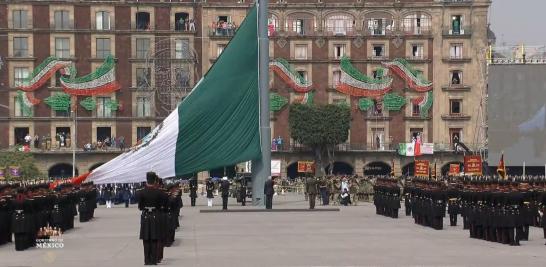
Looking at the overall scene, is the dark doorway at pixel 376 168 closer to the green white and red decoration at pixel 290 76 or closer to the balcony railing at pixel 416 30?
the green white and red decoration at pixel 290 76

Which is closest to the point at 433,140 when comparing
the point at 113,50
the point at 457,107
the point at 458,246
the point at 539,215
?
the point at 457,107

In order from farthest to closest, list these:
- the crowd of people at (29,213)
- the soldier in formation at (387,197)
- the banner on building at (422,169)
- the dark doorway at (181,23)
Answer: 1. the dark doorway at (181,23)
2. the banner on building at (422,169)
3. the soldier in formation at (387,197)
4. the crowd of people at (29,213)

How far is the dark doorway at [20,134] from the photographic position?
324ft

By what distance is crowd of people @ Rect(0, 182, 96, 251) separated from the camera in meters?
27.4

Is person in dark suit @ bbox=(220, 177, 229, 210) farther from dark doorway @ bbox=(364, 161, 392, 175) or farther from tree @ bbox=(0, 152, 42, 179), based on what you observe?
dark doorway @ bbox=(364, 161, 392, 175)

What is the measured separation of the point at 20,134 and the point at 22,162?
10.6 m

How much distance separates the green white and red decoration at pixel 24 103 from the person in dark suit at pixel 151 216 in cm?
7772

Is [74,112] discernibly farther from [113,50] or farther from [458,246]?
[458,246]

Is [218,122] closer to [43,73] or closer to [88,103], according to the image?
[43,73]

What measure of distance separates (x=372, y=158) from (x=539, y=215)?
2591 inches

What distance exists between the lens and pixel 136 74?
9938 centimetres

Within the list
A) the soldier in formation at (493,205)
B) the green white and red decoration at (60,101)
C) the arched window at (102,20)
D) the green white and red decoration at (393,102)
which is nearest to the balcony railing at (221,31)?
the arched window at (102,20)

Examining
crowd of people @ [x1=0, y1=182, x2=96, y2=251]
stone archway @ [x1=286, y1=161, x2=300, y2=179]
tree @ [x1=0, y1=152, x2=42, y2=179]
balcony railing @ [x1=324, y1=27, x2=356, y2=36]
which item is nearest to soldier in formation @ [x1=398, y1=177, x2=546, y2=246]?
crowd of people @ [x1=0, y1=182, x2=96, y2=251]

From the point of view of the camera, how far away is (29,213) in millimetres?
27938
